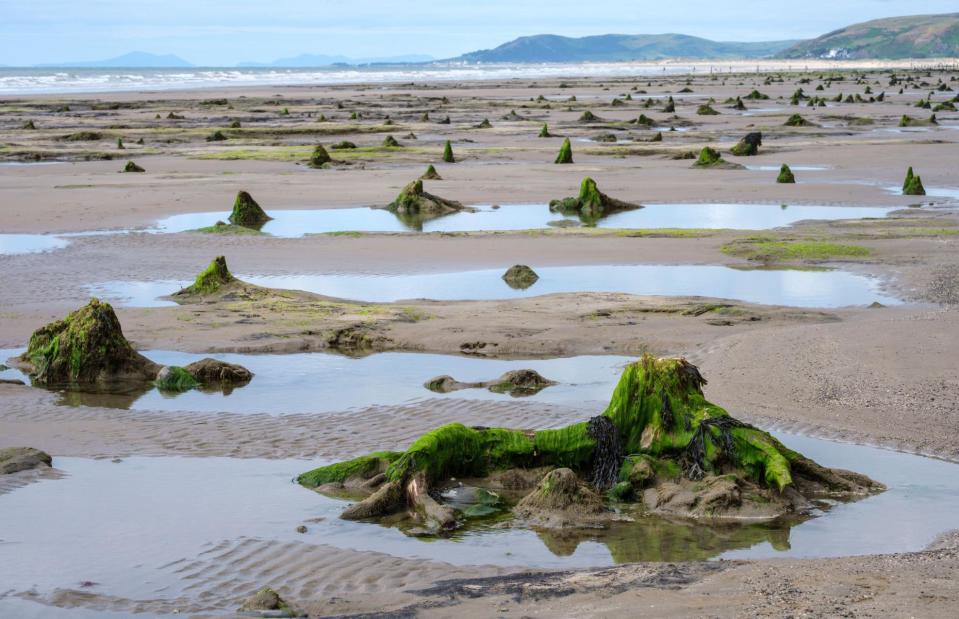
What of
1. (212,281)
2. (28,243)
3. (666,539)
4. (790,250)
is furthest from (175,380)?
(790,250)

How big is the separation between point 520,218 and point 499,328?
951 centimetres

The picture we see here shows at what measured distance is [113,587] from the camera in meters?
6.04

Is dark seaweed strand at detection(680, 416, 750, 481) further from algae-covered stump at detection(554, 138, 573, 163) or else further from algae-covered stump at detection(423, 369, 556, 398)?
algae-covered stump at detection(554, 138, 573, 163)

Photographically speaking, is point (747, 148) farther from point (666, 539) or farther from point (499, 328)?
point (666, 539)

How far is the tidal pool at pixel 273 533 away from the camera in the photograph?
6.35 meters

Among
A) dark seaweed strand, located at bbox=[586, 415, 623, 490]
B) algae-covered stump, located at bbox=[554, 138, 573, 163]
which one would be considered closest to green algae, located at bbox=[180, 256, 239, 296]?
dark seaweed strand, located at bbox=[586, 415, 623, 490]

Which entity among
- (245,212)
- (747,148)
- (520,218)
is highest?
(747,148)

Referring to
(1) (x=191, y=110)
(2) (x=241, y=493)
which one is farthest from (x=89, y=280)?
(1) (x=191, y=110)

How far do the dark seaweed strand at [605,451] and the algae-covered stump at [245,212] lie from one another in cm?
1393

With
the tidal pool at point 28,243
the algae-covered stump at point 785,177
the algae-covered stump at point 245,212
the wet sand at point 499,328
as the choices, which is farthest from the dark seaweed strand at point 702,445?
the algae-covered stump at point 785,177

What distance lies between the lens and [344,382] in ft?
35.1

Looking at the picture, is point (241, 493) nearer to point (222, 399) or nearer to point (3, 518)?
point (3, 518)

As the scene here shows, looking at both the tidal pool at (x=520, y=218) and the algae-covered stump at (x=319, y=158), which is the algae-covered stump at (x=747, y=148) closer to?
the tidal pool at (x=520, y=218)

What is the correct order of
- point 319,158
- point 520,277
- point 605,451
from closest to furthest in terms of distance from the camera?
point 605,451 < point 520,277 < point 319,158
